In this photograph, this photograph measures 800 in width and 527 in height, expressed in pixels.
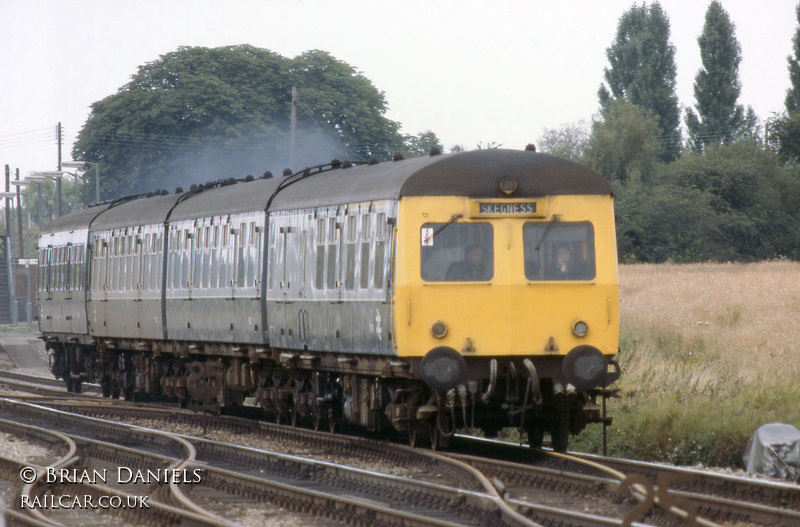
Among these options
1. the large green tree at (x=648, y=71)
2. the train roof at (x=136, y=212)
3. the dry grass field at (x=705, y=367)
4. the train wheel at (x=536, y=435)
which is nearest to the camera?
the dry grass field at (x=705, y=367)

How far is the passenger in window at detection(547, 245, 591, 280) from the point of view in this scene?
42.6 feet

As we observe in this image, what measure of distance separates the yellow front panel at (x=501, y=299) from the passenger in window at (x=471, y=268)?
0.08 m

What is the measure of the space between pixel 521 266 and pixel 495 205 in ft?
2.28

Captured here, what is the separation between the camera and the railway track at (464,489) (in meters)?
9.29

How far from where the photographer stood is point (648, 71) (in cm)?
6950

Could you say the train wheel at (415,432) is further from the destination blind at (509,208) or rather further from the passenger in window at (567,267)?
the destination blind at (509,208)

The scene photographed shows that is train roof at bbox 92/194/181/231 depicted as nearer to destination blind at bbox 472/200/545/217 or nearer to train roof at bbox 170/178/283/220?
train roof at bbox 170/178/283/220

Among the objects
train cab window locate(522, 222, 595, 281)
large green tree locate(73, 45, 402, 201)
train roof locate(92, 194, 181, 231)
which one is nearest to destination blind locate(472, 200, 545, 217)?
train cab window locate(522, 222, 595, 281)

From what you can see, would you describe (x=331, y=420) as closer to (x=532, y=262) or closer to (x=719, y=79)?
(x=532, y=262)

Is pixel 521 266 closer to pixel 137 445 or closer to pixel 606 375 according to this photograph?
pixel 606 375

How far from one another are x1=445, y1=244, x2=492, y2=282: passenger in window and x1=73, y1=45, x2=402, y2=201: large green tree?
47.9 m

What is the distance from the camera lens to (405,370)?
42.2 ft

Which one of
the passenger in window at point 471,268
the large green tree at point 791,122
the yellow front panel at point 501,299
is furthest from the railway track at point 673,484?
the large green tree at point 791,122

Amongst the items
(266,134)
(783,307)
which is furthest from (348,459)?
(266,134)
